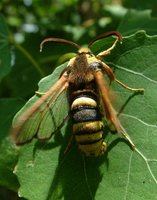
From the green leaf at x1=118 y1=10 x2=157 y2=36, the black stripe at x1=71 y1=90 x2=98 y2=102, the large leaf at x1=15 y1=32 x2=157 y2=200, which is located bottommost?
the large leaf at x1=15 y1=32 x2=157 y2=200

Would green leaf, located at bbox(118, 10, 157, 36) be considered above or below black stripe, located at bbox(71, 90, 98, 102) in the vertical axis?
above

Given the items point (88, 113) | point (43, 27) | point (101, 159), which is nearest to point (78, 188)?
point (101, 159)

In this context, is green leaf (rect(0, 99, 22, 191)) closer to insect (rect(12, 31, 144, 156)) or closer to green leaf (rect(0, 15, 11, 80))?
green leaf (rect(0, 15, 11, 80))

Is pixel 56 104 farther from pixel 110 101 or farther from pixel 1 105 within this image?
pixel 1 105

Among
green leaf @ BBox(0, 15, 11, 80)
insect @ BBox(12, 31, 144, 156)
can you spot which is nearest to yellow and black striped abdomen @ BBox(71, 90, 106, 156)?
insect @ BBox(12, 31, 144, 156)

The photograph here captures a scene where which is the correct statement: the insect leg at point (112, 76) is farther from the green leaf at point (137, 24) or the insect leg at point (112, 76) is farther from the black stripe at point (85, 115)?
the green leaf at point (137, 24)

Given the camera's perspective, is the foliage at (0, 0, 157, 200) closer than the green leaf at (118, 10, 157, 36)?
Yes

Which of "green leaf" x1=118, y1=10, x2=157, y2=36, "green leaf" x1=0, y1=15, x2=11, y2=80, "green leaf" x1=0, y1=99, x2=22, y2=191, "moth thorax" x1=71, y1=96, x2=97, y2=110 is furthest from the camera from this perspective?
"green leaf" x1=118, y1=10, x2=157, y2=36
